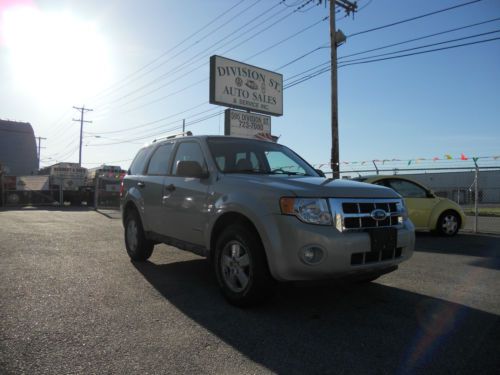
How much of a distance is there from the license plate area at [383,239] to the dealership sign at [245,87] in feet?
41.4

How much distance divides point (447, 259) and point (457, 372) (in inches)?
180

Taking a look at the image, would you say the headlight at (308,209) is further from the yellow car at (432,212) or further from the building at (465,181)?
the building at (465,181)

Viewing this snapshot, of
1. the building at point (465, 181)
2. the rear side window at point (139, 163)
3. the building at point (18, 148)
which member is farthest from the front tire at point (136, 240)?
the building at point (18, 148)

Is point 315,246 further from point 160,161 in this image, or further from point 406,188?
point 406,188

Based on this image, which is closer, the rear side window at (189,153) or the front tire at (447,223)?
the rear side window at (189,153)

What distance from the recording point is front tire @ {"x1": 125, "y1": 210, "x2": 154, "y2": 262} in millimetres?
6309

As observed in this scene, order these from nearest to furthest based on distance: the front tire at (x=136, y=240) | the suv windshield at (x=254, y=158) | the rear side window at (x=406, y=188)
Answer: the suv windshield at (x=254, y=158) → the front tire at (x=136, y=240) → the rear side window at (x=406, y=188)

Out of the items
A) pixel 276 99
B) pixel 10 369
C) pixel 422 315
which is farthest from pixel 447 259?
pixel 276 99

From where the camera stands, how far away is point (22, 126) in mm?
44062

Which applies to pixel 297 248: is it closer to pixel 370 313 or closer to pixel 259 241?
pixel 259 241

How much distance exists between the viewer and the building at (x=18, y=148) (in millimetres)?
41250

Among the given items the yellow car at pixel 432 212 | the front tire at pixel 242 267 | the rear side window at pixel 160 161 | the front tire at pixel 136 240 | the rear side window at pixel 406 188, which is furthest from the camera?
the rear side window at pixel 406 188

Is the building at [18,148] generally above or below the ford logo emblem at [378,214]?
above

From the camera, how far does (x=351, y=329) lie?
140 inches
